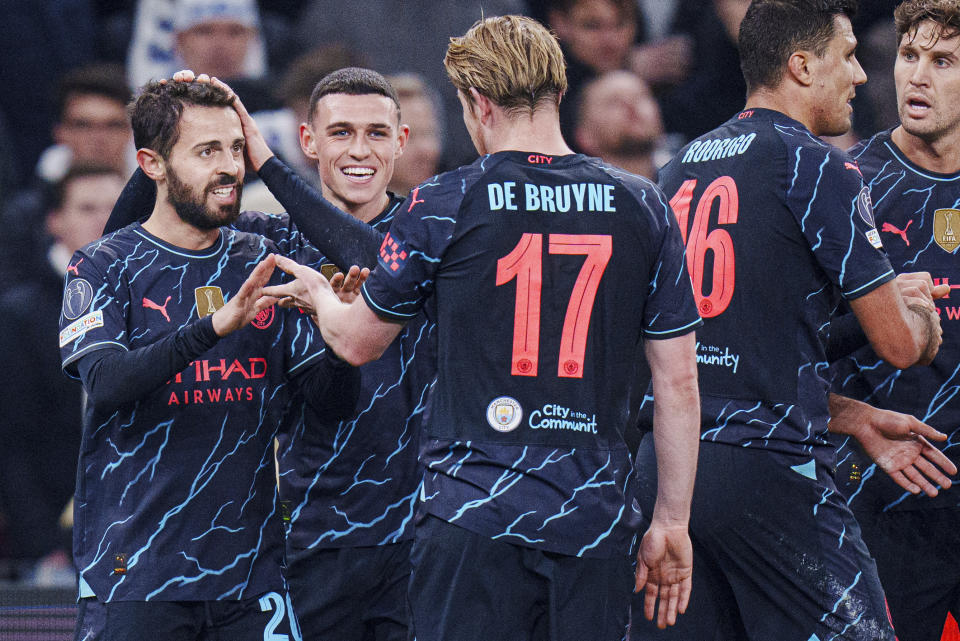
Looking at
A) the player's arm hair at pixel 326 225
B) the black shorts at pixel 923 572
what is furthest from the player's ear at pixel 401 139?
the black shorts at pixel 923 572

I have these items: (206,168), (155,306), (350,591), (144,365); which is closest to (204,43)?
(206,168)

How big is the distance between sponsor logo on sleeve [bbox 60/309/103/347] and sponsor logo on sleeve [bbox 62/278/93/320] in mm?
28

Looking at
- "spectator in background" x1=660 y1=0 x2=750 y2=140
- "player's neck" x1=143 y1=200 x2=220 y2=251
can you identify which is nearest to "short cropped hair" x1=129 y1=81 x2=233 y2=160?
"player's neck" x1=143 y1=200 x2=220 y2=251

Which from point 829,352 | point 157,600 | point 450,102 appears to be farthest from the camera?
point 450,102

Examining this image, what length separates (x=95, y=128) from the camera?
8.13m

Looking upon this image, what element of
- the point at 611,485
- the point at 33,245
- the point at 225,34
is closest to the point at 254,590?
the point at 611,485

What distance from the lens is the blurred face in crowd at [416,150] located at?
7.51 metres

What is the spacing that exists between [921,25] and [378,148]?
6.82ft

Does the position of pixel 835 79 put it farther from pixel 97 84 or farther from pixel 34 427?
pixel 97 84

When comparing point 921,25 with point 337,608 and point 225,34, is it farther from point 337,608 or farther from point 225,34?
point 225,34

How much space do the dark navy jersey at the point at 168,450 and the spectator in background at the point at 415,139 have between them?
11.8ft

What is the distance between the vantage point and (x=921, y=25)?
455 cm

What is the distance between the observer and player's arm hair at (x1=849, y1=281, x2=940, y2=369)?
3.68 m

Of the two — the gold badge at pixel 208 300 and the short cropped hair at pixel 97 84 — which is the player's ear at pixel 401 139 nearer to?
the gold badge at pixel 208 300
